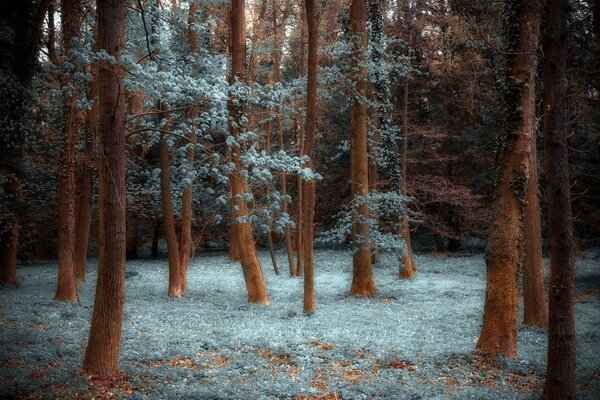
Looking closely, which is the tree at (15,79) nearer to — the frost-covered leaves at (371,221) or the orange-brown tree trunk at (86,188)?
the orange-brown tree trunk at (86,188)

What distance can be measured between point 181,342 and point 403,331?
449cm

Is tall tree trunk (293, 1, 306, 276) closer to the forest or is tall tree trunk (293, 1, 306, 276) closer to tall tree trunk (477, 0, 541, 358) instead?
the forest

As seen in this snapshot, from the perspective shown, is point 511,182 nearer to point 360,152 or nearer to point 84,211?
point 360,152

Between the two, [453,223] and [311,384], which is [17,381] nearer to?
[311,384]

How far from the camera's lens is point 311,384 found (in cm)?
663

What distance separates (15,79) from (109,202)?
8478mm

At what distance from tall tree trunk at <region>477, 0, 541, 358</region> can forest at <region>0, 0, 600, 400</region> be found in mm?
32

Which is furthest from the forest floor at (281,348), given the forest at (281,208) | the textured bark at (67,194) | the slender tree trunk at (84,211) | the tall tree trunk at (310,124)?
the slender tree trunk at (84,211)

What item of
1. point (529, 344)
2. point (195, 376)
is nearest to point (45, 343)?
point (195, 376)

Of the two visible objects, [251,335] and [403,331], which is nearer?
[251,335]

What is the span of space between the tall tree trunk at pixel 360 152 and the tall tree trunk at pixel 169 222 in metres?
5.11

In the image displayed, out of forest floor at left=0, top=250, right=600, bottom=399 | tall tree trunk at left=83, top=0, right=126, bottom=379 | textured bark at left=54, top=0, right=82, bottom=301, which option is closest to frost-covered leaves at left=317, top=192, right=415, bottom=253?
forest floor at left=0, top=250, right=600, bottom=399

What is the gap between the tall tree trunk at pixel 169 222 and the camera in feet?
46.9

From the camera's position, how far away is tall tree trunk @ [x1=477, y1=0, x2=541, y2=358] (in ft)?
25.5
